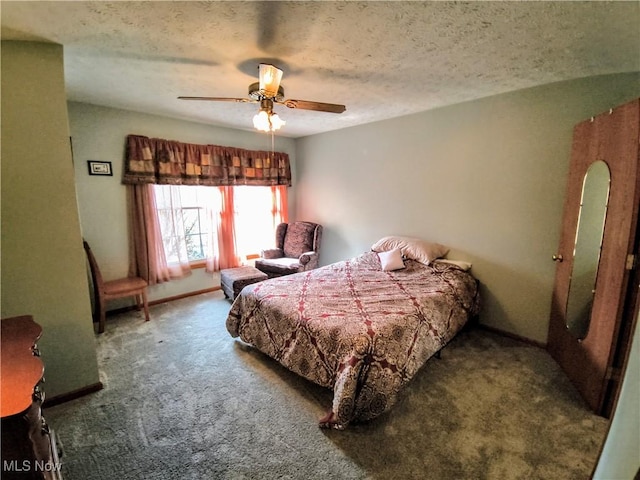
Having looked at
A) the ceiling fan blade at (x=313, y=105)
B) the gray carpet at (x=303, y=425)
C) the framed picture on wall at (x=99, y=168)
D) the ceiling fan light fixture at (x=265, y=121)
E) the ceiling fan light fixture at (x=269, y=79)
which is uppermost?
the ceiling fan light fixture at (x=269, y=79)

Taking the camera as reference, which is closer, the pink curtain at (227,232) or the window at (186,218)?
the window at (186,218)

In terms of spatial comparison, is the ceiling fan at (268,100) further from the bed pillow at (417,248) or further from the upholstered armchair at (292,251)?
the upholstered armchair at (292,251)

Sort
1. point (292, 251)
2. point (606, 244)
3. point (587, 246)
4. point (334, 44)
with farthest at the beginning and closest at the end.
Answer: point (292, 251)
point (587, 246)
point (606, 244)
point (334, 44)

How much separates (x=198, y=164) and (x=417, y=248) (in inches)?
124

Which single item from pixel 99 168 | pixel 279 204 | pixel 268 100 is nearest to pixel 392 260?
pixel 268 100

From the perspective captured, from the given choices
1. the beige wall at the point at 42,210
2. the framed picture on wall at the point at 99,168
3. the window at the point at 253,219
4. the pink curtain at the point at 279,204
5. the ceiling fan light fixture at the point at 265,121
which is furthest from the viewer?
the pink curtain at the point at 279,204

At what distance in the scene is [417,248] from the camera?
3.38 meters

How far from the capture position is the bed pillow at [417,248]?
330 centimetres

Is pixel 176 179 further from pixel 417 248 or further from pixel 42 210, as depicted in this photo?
pixel 417 248

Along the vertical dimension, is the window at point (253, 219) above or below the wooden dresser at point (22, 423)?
above

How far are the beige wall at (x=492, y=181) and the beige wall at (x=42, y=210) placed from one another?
10.9 ft

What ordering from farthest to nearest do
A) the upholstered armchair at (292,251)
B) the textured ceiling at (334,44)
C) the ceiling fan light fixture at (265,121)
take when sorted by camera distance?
the upholstered armchair at (292,251) < the ceiling fan light fixture at (265,121) < the textured ceiling at (334,44)

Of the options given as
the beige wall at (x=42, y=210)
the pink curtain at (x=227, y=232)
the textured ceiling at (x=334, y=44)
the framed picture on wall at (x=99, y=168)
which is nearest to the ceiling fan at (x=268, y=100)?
the textured ceiling at (x=334, y=44)

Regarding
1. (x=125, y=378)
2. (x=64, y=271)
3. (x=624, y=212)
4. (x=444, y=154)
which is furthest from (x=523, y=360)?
(x=64, y=271)
